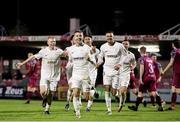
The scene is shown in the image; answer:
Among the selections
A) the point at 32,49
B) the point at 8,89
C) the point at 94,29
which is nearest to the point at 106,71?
the point at 8,89

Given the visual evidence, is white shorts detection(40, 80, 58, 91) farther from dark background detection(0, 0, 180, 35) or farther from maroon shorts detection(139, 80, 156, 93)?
dark background detection(0, 0, 180, 35)

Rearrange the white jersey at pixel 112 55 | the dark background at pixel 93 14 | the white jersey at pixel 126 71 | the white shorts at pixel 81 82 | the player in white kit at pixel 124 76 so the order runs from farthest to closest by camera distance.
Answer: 1. the dark background at pixel 93 14
2. the white jersey at pixel 126 71
3. the player in white kit at pixel 124 76
4. the white jersey at pixel 112 55
5. the white shorts at pixel 81 82

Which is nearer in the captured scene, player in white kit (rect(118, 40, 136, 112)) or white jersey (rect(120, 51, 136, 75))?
player in white kit (rect(118, 40, 136, 112))

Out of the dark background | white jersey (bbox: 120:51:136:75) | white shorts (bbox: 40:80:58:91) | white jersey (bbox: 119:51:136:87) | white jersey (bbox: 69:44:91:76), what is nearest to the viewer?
white jersey (bbox: 69:44:91:76)

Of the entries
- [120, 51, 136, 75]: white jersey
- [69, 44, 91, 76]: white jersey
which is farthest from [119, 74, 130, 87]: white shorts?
[69, 44, 91, 76]: white jersey

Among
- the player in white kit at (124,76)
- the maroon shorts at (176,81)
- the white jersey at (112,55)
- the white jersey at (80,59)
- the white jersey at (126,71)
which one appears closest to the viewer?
the white jersey at (80,59)

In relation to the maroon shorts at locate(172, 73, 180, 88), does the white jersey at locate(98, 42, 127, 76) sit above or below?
above

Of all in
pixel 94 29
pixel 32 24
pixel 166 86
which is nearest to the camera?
pixel 166 86

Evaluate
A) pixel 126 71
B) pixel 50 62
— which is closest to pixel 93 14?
pixel 126 71

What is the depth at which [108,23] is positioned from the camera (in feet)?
149

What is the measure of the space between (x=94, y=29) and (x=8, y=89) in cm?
1093

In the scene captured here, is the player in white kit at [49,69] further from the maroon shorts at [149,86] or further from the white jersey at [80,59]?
the maroon shorts at [149,86]

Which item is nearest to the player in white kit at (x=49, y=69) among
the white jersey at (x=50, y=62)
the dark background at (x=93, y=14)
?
the white jersey at (x=50, y=62)

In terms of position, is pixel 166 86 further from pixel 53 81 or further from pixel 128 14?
pixel 128 14
